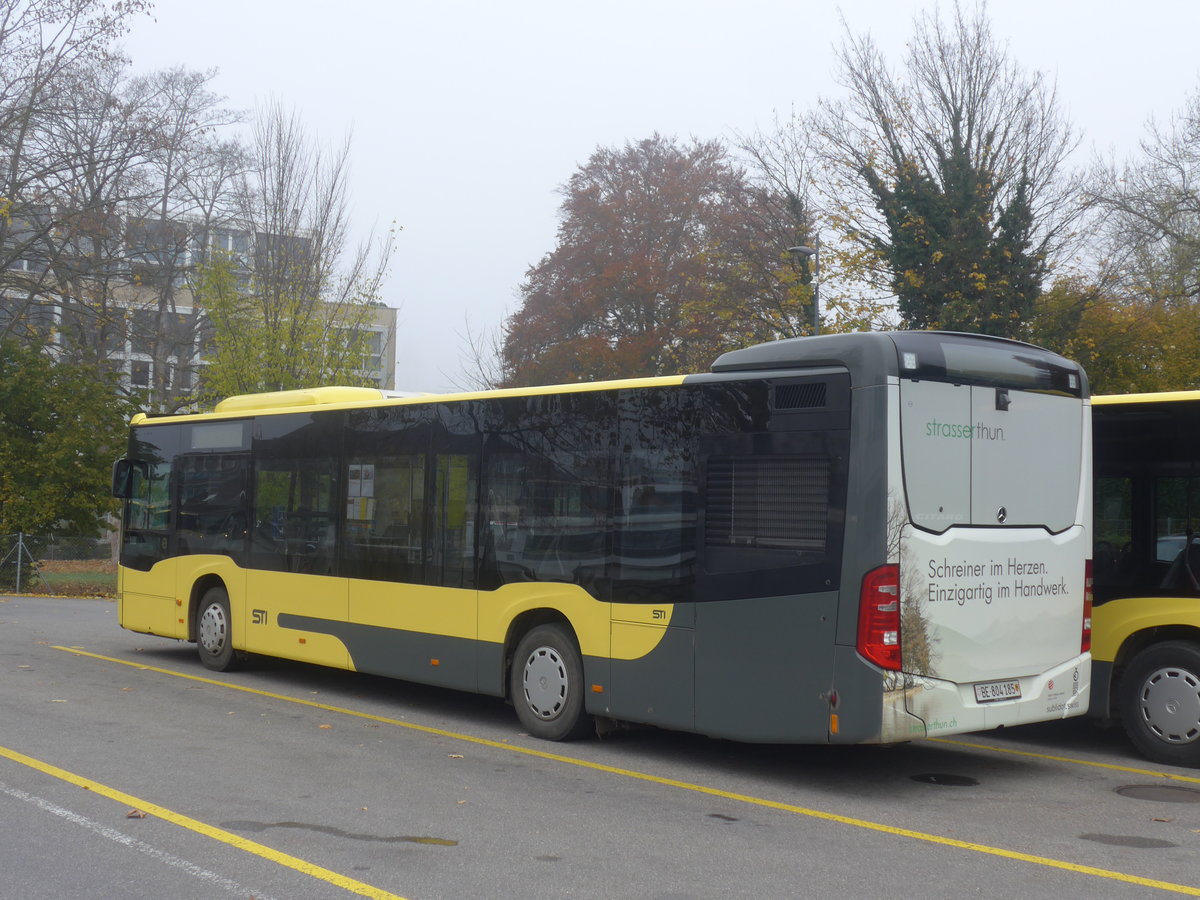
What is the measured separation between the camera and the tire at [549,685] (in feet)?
30.9

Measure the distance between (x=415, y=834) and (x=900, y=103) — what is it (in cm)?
2597

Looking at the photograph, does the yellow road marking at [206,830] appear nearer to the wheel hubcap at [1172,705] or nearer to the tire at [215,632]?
the tire at [215,632]

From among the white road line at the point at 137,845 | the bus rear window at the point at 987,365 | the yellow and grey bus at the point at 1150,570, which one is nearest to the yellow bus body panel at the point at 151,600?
the white road line at the point at 137,845

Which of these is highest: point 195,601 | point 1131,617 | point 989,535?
point 989,535

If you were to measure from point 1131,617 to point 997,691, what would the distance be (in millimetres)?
1813

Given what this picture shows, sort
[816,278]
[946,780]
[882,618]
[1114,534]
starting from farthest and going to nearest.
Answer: [816,278]
[1114,534]
[946,780]
[882,618]

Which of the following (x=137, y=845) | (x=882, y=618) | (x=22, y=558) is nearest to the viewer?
(x=137, y=845)

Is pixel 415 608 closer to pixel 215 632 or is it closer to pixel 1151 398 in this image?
pixel 215 632

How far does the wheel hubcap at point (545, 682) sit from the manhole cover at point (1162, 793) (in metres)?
3.94

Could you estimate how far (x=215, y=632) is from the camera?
1355 centimetres

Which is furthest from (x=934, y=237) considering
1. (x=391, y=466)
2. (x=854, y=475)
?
(x=854, y=475)

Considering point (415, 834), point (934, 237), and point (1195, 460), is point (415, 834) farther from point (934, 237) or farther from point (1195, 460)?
point (934, 237)

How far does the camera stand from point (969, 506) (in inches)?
315

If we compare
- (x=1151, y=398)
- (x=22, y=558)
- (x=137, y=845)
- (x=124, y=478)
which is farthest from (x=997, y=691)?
(x=22, y=558)
